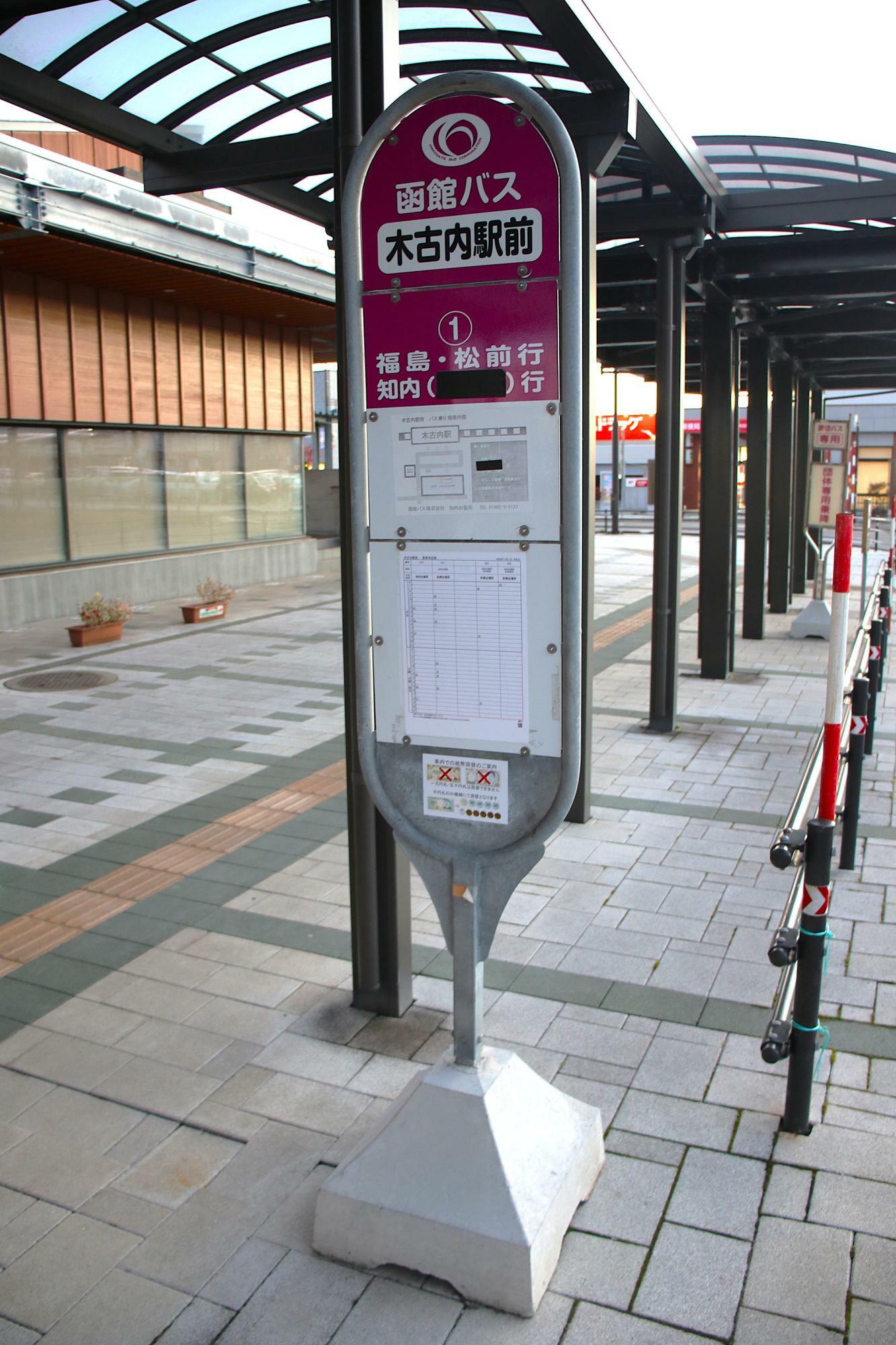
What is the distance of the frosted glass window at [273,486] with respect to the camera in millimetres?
19781

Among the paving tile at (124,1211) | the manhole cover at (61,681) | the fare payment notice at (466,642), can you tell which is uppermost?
the fare payment notice at (466,642)

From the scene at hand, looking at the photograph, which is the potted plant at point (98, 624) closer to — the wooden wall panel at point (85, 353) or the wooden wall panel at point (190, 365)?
the wooden wall panel at point (85, 353)

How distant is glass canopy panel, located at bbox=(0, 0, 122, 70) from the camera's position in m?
5.04

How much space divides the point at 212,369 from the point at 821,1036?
648 inches

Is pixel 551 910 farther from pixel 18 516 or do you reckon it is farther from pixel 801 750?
pixel 18 516

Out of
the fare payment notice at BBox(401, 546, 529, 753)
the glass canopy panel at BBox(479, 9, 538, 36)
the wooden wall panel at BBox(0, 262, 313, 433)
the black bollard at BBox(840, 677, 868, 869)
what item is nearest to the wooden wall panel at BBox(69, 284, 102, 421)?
the wooden wall panel at BBox(0, 262, 313, 433)

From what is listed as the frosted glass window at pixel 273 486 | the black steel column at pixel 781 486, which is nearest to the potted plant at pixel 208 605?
the frosted glass window at pixel 273 486

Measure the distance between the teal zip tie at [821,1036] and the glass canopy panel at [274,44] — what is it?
200 inches

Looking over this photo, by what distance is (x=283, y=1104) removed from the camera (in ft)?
12.2

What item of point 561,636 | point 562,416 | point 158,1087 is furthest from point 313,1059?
point 562,416

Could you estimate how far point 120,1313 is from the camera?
2.81 metres

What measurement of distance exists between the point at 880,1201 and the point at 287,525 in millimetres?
18858

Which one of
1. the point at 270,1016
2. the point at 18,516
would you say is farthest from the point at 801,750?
the point at 18,516

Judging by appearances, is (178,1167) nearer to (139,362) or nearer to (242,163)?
(242,163)
